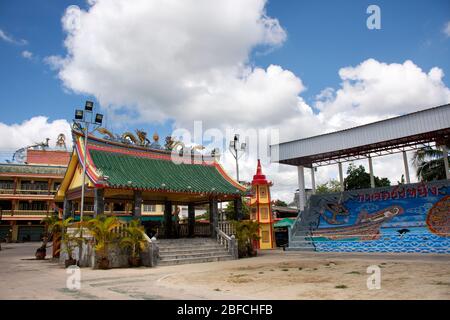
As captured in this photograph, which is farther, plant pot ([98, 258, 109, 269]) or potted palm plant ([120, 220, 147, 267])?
potted palm plant ([120, 220, 147, 267])

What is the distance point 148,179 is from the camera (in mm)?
19125

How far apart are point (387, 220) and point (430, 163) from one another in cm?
956

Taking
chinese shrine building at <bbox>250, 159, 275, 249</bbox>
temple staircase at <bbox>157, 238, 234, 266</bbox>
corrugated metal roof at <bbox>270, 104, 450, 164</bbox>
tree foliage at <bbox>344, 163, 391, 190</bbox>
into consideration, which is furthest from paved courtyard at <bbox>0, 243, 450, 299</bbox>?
tree foliage at <bbox>344, 163, 391, 190</bbox>

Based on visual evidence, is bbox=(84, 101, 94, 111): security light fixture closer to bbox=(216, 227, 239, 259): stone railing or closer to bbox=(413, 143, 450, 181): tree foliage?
bbox=(216, 227, 239, 259): stone railing

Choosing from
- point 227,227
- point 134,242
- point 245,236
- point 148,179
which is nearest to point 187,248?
point 227,227

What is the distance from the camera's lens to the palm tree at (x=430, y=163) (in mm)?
28969

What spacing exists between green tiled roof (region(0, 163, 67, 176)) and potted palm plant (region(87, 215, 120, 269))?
109 feet

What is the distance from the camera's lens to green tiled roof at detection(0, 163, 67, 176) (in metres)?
43.0

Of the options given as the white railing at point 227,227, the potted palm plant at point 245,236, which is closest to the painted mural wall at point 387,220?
the potted palm plant at point 245,236

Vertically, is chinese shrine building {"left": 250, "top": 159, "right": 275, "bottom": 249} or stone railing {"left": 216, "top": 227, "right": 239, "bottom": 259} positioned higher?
chinese shrine building {"left": 250, "top": 159, "right": 275, "bottom": 249}

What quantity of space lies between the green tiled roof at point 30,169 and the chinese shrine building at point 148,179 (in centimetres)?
2422

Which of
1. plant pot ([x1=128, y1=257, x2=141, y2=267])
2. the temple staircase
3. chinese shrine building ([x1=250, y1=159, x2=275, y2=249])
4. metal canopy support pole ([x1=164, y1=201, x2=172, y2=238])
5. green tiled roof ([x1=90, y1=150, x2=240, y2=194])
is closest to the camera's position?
plant pot ([x1=128, y1=257, x2=141, y2=267])

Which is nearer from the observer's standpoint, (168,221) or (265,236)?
(168,221)

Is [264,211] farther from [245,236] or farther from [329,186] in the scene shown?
[329,186]
